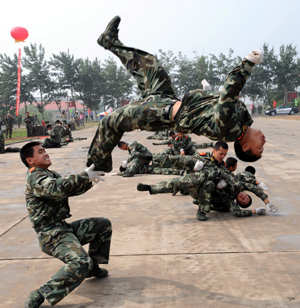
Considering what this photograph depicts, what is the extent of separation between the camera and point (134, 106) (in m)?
4.16

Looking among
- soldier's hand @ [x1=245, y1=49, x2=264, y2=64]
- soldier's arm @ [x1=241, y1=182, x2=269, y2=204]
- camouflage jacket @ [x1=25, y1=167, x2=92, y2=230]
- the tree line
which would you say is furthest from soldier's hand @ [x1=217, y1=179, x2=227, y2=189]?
the tree line

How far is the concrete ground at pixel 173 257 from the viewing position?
3955 mm

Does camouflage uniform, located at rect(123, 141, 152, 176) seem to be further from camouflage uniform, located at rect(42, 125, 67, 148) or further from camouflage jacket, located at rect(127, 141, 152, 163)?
camouflage uniform, located at rect(42, 125, 67, 148)

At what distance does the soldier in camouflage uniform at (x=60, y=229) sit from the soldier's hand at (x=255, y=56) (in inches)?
68.3

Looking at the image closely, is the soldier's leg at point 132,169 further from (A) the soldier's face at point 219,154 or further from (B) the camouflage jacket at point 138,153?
(A) the soldier's face at point 219,154

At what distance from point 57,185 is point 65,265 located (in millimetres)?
738

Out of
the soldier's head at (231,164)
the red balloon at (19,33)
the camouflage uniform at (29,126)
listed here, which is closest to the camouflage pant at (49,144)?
the red balloon at (19,33)

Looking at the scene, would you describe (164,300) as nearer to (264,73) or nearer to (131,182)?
(131,182)

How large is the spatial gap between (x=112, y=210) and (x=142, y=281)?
127 inches

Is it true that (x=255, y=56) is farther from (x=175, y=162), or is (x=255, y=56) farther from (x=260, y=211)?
(x=175, y=162)

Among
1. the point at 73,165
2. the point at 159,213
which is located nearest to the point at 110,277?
the point at 159,213

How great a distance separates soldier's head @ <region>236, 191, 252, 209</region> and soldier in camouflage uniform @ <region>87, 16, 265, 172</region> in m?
2.89

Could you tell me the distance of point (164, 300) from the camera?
3881mm

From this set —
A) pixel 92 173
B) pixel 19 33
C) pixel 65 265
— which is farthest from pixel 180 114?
pixel 19 33
